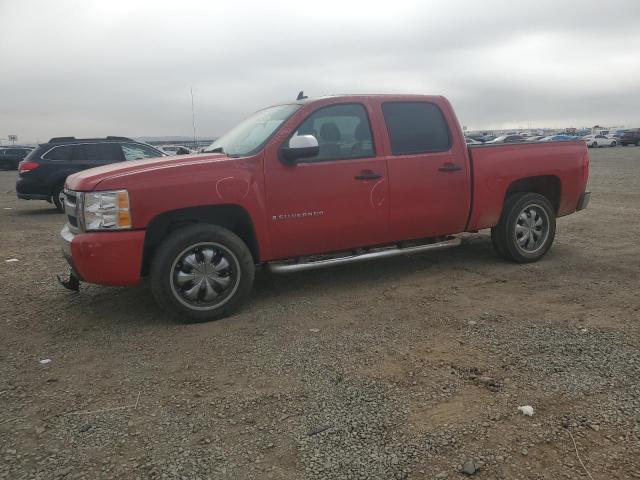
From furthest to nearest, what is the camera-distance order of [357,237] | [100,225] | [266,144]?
[357,237] → [266,144] → [100,225]

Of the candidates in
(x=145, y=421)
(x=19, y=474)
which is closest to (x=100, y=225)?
(x=145, y=421)

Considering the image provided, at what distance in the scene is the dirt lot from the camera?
8.16 feet

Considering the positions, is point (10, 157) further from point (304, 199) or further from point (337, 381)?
point (337, 381)

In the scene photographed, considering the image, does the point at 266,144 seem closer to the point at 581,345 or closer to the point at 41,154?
the point at 581,345

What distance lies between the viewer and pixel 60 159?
1230 centimetres

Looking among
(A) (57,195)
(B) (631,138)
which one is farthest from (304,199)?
(B) (631,138)

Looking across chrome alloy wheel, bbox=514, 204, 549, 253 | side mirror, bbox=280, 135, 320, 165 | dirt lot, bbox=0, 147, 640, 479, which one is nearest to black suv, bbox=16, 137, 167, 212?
dirt lot, bbox=0, 147, 640, 479

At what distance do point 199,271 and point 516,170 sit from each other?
366 cm

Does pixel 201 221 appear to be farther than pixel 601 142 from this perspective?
No

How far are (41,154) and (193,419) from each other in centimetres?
1146

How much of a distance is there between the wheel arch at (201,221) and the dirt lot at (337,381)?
58 centimetres

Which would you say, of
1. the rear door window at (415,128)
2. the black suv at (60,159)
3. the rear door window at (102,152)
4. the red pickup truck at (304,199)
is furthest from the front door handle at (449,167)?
the rear door window at (102,152)

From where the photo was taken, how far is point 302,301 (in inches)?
193

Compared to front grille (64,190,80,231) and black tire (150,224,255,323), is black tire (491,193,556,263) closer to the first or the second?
black tire (150,224,255,323)
